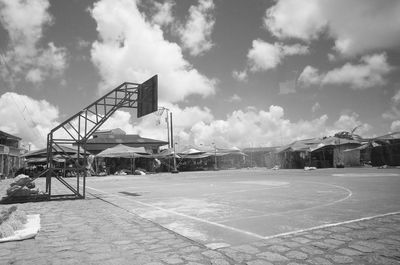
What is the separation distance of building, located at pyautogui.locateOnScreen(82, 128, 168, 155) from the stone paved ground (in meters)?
51.7

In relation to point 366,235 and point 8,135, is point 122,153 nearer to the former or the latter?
point 8,135

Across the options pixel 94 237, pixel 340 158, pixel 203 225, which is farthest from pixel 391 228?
pixel 340 158

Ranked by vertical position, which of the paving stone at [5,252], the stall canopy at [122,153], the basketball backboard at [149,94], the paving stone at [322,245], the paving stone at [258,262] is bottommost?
the paving stone at [258,262]

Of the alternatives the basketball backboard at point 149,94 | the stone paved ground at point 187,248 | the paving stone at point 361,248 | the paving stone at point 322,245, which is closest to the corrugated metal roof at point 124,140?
the basketball backboard at point 149,94

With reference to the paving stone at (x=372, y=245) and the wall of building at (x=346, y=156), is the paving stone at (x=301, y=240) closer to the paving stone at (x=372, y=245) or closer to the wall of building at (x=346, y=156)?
the paving stone at (x=372, y=245)

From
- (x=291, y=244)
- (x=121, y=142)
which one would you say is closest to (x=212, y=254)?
(x=291, y=244)

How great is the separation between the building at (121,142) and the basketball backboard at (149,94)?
144ft

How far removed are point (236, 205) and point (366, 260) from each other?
5.36 meters

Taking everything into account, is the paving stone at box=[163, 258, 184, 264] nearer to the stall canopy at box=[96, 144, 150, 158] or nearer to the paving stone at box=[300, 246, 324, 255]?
the paving stone at box=[300, 246, 324, 255]

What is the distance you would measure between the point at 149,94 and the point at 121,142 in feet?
165

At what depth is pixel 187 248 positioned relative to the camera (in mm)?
4832

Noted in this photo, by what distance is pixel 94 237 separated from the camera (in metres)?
5.65

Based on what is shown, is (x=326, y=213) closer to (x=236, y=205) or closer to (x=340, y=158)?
(x=236, y=205)

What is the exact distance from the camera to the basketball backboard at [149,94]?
43.9 ft
